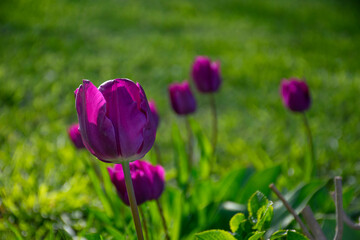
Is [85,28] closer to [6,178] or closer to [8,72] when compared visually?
[8,72]

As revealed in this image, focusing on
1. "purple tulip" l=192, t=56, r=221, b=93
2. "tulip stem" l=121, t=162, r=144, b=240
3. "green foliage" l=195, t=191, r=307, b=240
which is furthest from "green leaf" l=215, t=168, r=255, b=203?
"tulip stem" l=121, t=162, r=144, b=240

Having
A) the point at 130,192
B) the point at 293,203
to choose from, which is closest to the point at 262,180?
the point at 293,203

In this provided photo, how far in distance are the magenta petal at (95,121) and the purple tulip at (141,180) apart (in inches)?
9.7

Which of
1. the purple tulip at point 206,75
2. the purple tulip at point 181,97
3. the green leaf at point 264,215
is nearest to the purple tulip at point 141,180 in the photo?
the green leaf at point 264,215

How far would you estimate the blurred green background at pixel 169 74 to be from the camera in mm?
1880

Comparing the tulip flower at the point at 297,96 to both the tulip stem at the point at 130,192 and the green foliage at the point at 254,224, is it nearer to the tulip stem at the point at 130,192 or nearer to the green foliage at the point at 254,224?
the green foliage at the point at 254,224

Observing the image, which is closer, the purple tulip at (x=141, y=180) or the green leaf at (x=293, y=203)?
the purple tulip at (x=141, y=180)

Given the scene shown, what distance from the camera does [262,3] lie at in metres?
6.88

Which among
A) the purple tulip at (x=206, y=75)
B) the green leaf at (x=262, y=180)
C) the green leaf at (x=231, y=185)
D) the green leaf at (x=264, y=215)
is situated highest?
the purple tulip at (x=206, y=75)

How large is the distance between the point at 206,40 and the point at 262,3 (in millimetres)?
2540

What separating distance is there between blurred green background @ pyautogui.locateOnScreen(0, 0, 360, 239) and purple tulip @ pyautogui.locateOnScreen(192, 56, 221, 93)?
1.56 feet

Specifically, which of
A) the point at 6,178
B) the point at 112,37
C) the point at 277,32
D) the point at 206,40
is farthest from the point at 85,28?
the point at 6,178

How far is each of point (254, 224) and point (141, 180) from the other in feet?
0.99

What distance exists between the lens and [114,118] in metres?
0.69
